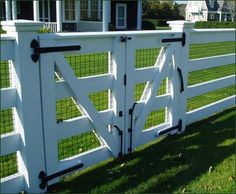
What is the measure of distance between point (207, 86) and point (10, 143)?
4458 millimetres

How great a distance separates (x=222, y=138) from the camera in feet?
20.5

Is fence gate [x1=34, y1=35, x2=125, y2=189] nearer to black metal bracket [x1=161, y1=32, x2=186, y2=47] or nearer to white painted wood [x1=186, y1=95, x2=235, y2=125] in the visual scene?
black metal bracket [x1=161, y1=32, x2=186, y2=47]

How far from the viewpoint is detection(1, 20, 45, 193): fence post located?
12.7 feet

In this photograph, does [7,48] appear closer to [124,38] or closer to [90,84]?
[90,84]

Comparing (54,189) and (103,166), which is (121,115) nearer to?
(103,166)

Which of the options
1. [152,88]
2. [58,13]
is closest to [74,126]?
[152,88]

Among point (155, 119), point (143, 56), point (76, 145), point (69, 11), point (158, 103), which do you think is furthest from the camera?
point (69, 11)

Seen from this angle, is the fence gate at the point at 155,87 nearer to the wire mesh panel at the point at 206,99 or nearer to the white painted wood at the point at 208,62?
the white painted wood at the point at 208,62

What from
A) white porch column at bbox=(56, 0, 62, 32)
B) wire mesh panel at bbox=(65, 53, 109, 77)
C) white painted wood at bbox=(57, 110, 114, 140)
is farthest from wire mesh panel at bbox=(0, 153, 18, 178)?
white porch column at bbox=(56, 0, 62, 32)

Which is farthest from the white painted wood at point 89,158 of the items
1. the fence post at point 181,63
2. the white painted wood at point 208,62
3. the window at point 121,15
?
the window at point 121,15

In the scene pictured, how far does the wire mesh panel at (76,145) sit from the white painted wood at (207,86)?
198 centimetres

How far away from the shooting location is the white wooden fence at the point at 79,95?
157 inches

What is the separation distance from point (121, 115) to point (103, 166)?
701 mm

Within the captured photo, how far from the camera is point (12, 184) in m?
4.16
